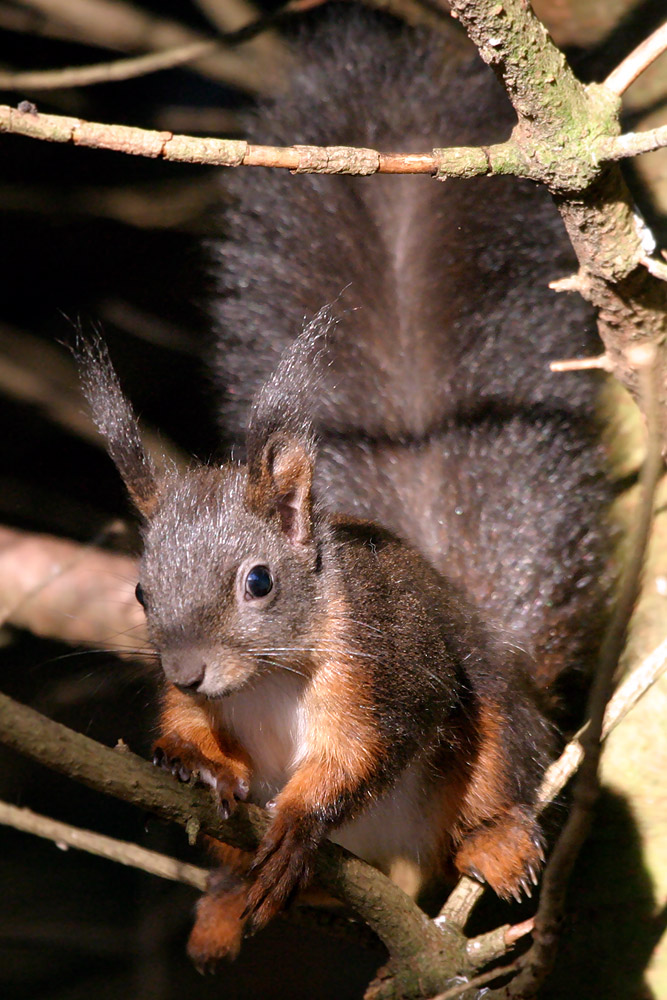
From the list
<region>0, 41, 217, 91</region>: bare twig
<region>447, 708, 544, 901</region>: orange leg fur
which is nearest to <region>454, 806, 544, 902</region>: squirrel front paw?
<region>447, 708, 544, 901</region>: orange leg fur

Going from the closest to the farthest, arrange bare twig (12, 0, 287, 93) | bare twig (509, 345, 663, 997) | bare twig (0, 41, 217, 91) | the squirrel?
1. bare twig (509, 345, 663, 997)
2. the squirrel
3. bare twig (0, 41, 217, 91)
4. bare twig (12, 0, 287, 93)

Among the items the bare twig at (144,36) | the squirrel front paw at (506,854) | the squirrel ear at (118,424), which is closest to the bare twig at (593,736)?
the squirrel front paw at (506,854)

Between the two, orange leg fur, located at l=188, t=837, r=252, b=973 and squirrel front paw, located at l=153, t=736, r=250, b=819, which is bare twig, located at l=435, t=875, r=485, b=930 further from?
squirrel front paw, located at l=153, t=736, r=250, b=819

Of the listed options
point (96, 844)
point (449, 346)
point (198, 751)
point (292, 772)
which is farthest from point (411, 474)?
point (96, 844)

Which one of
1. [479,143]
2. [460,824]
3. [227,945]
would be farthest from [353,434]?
[227,945]

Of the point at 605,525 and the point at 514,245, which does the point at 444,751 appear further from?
the point at 514,245
